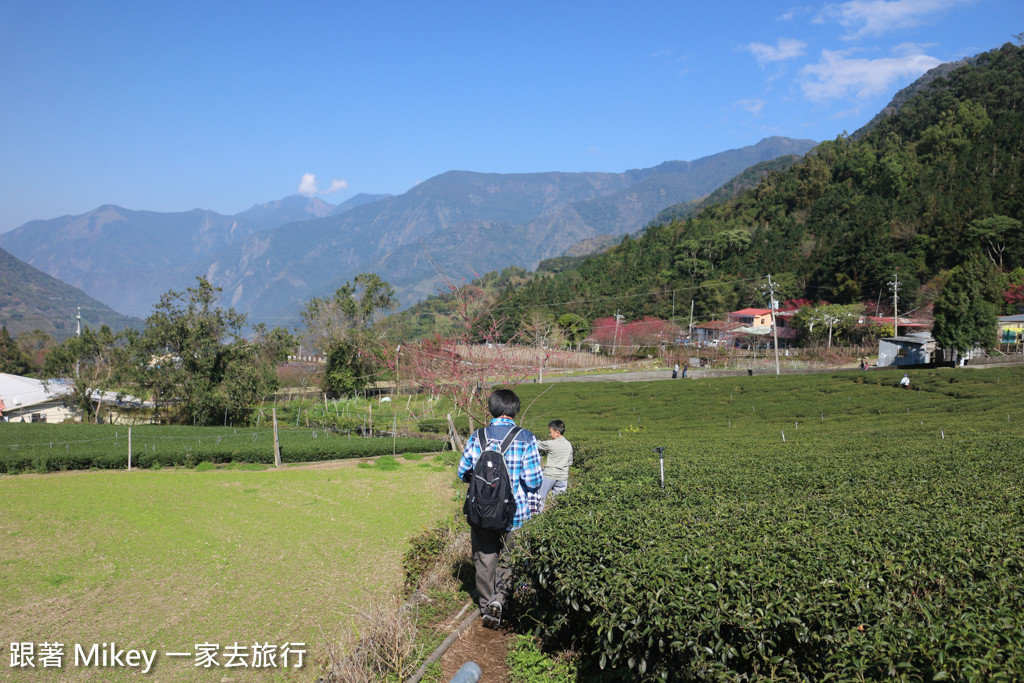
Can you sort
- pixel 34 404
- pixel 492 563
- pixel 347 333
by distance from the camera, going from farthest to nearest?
pixel 347 333, pixel 34 404, pixel 492 563

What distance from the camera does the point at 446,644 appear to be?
14.4 feet

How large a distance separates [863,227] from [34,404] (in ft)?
234

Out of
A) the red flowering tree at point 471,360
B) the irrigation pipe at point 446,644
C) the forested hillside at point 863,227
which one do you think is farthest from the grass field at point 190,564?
the forested hillside at point 863,227

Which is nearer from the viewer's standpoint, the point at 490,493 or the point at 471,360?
the point at 490,493

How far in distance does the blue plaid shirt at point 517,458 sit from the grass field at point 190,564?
4.54 ft

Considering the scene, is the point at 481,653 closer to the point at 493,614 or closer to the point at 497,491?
the point at 493,614

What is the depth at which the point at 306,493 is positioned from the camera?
539 inches

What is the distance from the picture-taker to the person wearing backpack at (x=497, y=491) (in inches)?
175

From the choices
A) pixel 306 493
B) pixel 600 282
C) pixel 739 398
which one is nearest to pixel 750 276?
pixel 600 282

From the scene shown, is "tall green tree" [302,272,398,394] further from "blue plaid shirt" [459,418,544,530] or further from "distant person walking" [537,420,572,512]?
"blue plaid shirt" [459,418,544,530]

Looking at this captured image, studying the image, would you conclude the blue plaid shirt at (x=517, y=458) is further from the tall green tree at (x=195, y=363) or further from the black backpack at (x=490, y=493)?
the tall green tree at (x=195, y=363)

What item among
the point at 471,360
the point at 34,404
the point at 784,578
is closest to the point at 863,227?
the point at 471,360

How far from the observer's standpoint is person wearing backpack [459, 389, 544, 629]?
443 centimetres

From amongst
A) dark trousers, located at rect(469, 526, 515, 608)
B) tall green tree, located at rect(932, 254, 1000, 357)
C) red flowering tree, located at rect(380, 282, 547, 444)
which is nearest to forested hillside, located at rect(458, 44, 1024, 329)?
tall green tree, located at rect(932, 254, 1000, 357)
